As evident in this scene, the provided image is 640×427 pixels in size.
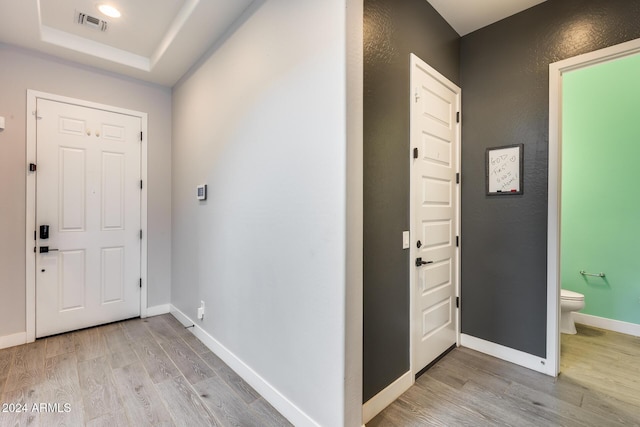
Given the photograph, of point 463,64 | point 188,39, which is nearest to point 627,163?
point 463,64

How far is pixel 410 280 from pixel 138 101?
3609 mm

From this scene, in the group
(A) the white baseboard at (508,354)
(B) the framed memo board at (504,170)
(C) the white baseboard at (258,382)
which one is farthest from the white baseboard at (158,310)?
(B) the framed memo board at (504,170)

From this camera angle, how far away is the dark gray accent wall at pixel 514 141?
83.7 inches

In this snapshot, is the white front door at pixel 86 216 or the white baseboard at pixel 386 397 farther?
the white front door at pixel 86 216

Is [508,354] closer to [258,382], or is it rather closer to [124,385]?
[258,382]

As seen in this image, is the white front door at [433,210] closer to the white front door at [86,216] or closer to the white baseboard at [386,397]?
the white baseboard at [386,397]

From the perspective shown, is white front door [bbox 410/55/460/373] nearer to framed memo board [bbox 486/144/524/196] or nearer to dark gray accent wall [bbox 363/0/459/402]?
dark gray accent wall [bbox 363/0/459/402]

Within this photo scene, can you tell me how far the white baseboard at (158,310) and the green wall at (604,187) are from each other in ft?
15.8

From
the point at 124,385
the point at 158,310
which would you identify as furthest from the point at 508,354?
the point at 158,310

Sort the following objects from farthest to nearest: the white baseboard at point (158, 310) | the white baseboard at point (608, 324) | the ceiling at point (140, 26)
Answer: the white baseboard at point (158, 310)
the white baseboard at point (608, 324)
the ceiling at point (140, 26)

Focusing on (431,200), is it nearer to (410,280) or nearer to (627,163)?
(410,280)

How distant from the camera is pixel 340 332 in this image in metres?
1.48

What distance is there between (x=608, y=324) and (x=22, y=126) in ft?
20.5

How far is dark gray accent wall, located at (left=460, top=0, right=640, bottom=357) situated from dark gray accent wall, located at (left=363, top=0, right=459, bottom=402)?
818 millimetres
